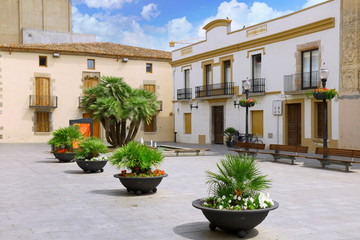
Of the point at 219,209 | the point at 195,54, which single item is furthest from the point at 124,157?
the point at 195,54

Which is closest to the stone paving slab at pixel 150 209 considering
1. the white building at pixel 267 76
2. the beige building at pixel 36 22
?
the white building at pixel 267 76

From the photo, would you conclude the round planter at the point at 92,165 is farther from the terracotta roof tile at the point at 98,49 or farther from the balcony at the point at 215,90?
the terracotta roof tile at the point at 98,49

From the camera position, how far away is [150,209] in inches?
301

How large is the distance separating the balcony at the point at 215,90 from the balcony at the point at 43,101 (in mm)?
11570

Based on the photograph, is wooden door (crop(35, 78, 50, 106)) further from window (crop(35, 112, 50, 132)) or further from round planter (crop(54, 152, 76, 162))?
round planter (crop(54, 152, 76, 162))

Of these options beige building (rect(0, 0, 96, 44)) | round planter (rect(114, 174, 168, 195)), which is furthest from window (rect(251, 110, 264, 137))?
beige building (rect(0, 0, 96, 44))

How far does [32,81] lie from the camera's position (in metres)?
33.5

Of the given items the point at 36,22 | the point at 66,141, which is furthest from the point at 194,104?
the point at 36,22

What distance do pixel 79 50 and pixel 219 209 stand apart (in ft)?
103

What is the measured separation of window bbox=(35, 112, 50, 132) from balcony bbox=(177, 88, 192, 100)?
34.3ft

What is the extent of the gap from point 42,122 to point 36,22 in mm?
12722

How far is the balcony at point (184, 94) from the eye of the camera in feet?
104

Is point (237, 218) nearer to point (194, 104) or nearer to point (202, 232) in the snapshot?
point (202, 232)

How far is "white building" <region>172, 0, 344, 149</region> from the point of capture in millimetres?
20969
